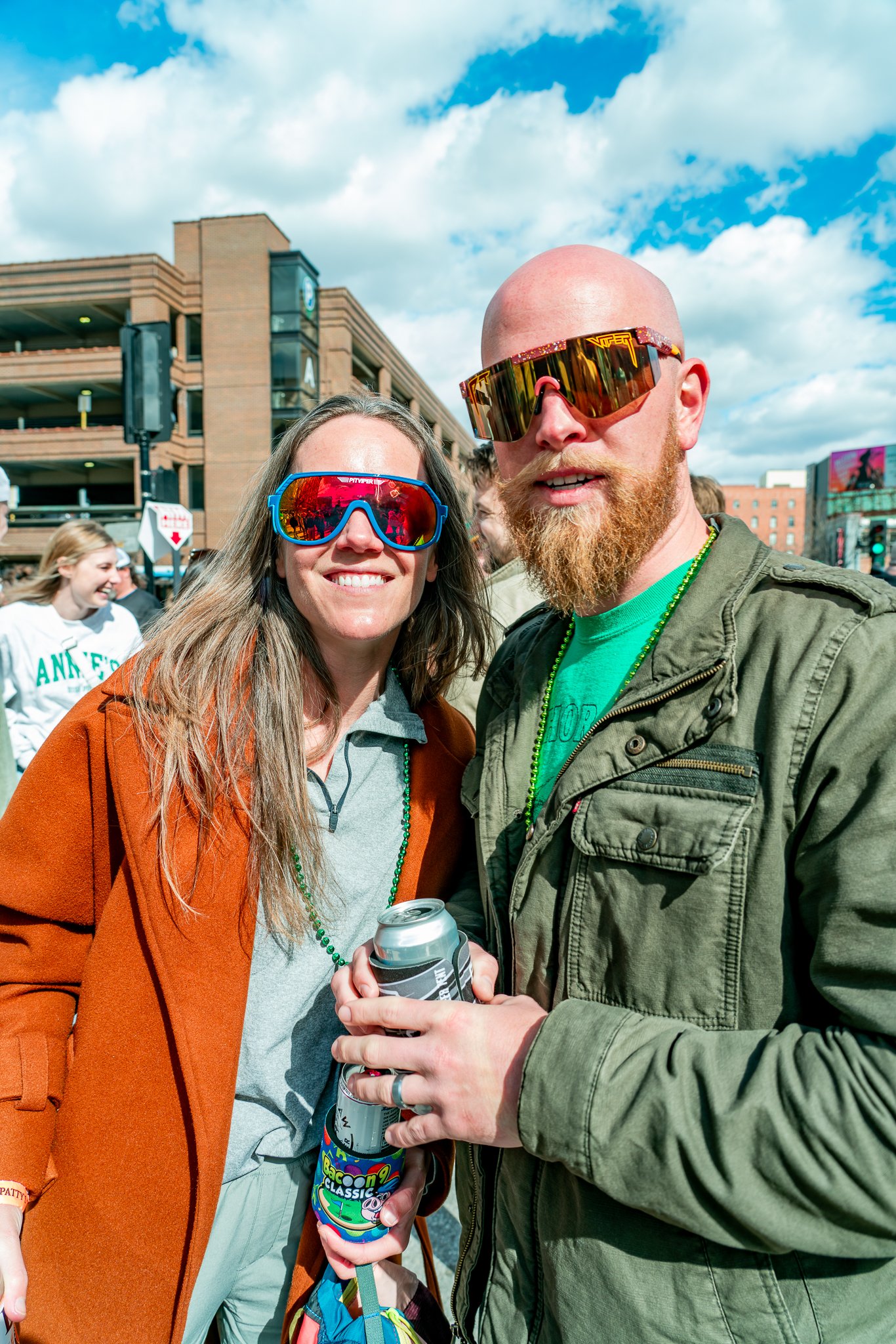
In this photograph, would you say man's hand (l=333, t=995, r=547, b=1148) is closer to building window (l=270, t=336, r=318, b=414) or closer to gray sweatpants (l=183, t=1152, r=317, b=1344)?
gray sweatpants (l=183, t=1152, r=317, b=1344)

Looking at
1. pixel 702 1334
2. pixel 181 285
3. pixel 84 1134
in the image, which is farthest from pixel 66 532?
pixel 181 285

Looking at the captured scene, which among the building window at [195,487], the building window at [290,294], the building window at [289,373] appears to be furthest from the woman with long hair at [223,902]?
the building window at [290,294]

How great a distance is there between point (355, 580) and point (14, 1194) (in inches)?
55.5

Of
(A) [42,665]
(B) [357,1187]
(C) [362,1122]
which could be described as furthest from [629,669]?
(A) [42,665]

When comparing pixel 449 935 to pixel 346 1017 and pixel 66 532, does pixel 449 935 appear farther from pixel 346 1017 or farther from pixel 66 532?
pixel 66 532

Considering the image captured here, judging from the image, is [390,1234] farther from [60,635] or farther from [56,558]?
[56,558]

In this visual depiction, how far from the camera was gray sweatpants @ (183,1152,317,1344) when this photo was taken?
161 cm

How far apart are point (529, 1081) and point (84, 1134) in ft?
3.21

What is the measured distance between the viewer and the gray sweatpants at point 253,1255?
1.61 m

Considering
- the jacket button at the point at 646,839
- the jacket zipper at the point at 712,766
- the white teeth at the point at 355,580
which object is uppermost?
the white teeth at the point at 355,580

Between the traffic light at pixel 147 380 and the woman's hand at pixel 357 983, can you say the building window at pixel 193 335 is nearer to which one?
the traffic light at pixel 147 380

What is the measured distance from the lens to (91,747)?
5.48ft

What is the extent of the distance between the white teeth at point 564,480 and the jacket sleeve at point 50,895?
1068 mm

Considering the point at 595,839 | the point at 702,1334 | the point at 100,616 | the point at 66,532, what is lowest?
the point at 702,1334
